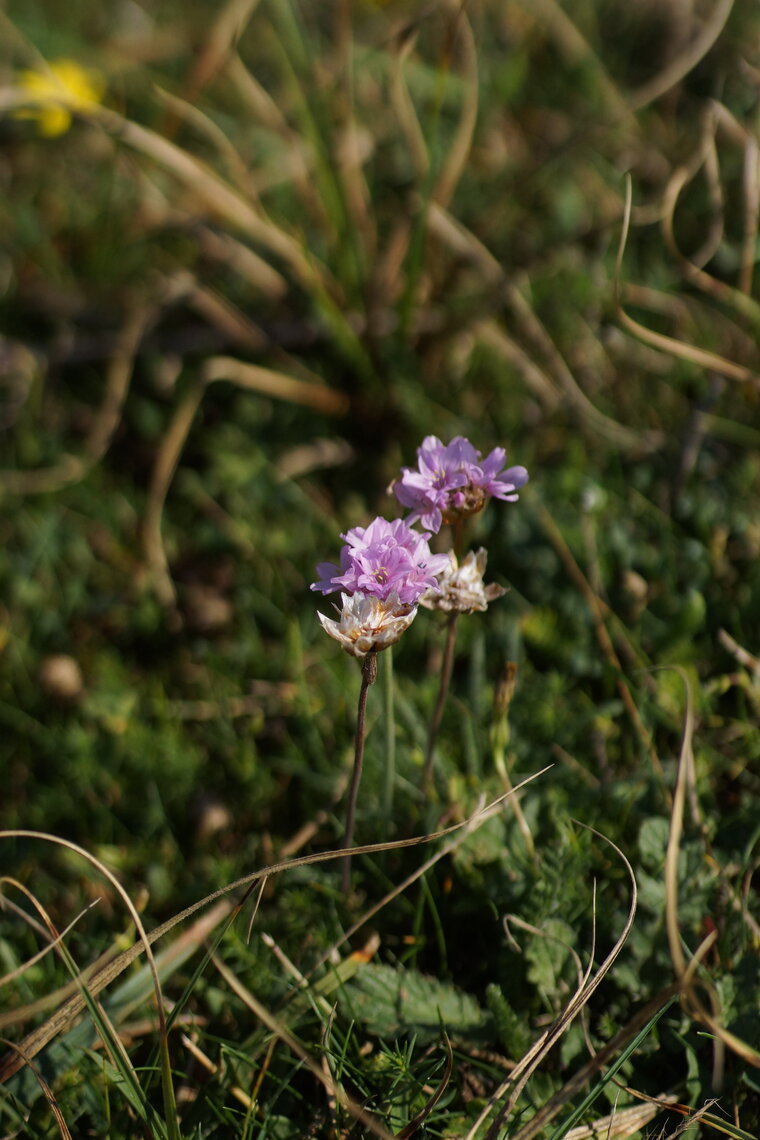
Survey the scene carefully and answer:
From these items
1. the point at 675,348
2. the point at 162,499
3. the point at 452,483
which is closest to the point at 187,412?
the point at 162,499

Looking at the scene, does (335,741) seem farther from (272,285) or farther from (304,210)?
(304,210)

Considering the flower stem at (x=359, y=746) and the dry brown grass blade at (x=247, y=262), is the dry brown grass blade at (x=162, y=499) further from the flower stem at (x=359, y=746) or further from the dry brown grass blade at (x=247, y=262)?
the flower stem at (x=359, y=746)

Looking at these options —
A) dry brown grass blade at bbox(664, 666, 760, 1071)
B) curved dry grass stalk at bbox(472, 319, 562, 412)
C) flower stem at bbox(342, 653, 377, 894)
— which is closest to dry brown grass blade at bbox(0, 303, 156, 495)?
curved dry grass stalk at bbox(472, 319, 562, 412)

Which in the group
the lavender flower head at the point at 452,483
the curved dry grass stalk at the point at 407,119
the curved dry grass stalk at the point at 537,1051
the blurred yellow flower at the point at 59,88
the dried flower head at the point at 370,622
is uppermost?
the curved dry grass stalk at the point at 407,119

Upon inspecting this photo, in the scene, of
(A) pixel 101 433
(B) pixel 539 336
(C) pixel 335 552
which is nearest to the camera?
(C) pixel 335 552

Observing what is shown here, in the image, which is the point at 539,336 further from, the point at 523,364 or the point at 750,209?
the point at 750,209

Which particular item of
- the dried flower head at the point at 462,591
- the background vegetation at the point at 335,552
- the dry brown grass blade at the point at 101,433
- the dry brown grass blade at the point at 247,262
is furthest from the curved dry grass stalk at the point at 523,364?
the dried flower head at the point at 462,591
